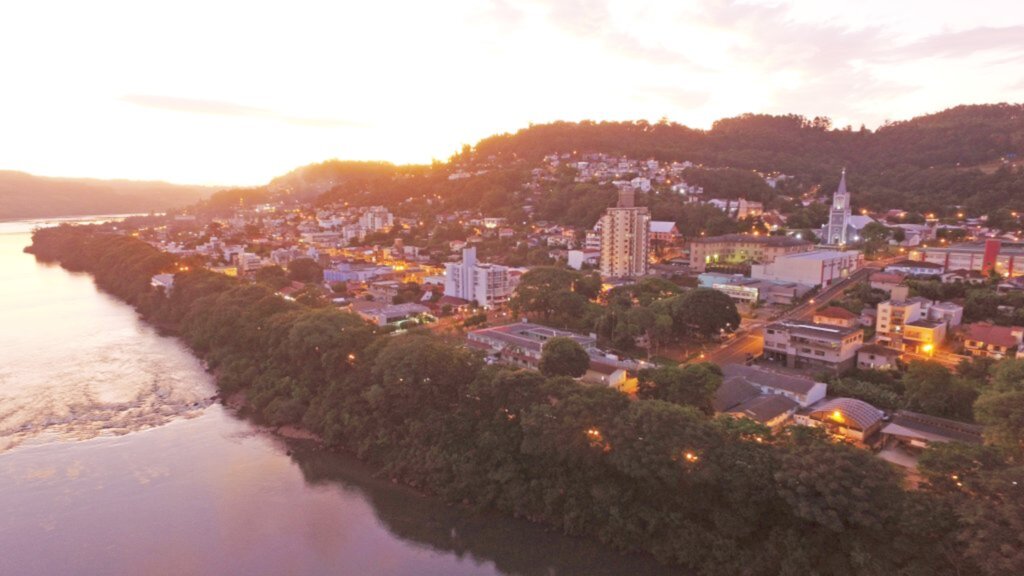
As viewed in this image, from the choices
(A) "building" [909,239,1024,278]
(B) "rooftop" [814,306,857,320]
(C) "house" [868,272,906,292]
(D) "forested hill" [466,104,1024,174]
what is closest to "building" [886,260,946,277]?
(A) "building" [909,239,1024,278]

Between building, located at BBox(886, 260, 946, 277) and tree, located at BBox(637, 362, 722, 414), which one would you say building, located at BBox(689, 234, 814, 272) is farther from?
tree, located at BBox(637, 362, 722, 414)

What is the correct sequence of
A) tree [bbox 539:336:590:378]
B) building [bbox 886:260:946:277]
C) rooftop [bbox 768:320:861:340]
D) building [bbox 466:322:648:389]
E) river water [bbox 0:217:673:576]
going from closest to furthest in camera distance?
river water [bbox 0:217:673:576]
tree [bbox 539:336:590:378]
building [bbox 466:322:648:389]
rooftop [bbox 768:320:861:340]
building [bbox 886:260:946:277]

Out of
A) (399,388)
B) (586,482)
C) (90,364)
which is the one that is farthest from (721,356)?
(90,364)

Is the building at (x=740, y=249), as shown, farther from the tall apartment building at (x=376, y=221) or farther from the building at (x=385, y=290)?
the tall apartment building at (x=376, y=221)

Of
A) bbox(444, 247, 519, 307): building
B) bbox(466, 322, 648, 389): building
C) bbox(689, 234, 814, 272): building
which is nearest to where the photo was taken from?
bbox(466, 322, 648, 389): building

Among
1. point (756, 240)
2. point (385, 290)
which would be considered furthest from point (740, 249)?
point (385, 290)
